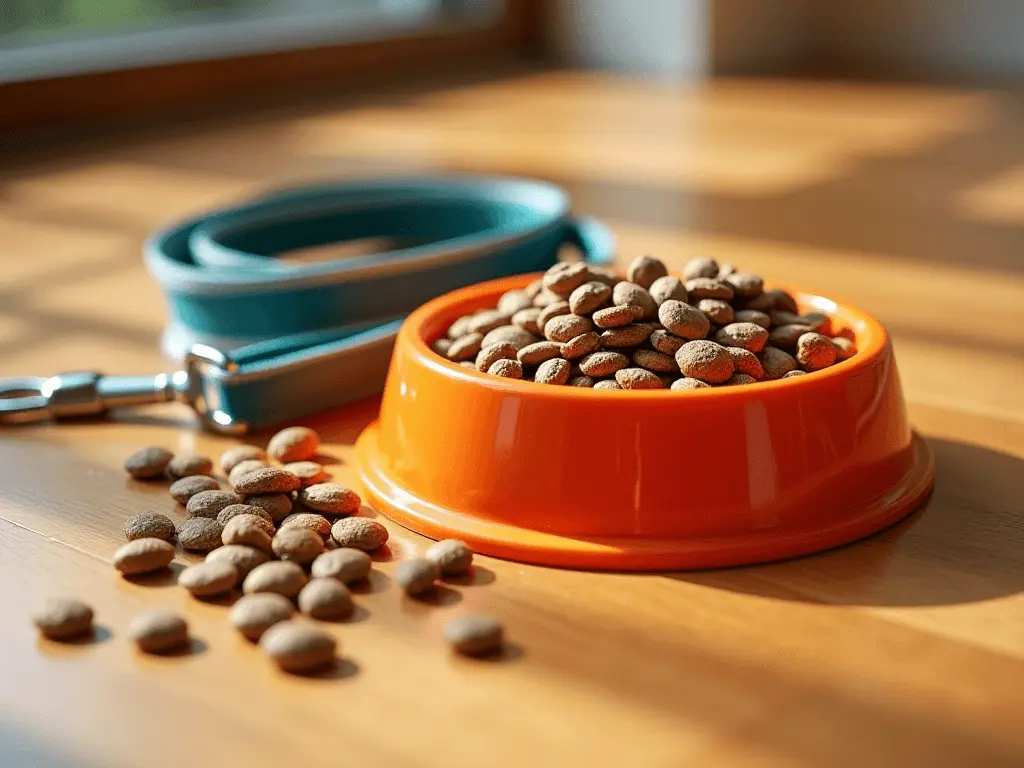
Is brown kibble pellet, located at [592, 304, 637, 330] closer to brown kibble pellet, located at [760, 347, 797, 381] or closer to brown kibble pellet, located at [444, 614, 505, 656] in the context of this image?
brown kibble pellet, located at [760, 347, 797, 381]

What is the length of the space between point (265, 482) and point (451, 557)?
0.15 meters

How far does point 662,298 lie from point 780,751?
0.35 metres

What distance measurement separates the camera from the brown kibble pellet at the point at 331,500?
2.81 ft

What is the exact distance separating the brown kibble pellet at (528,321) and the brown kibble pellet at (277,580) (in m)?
0.24

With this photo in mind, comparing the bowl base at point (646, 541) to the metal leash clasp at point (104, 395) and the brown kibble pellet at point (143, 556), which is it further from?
the metal leash clasp at point (104, 395)

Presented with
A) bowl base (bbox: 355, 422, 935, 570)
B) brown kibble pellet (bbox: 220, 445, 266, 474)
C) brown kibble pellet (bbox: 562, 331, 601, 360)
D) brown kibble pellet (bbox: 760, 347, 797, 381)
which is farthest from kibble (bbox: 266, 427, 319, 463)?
brown kibble pellet (bbox: 760, 347, 797, 381)

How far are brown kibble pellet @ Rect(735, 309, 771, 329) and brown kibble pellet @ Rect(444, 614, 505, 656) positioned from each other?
293 millimetres

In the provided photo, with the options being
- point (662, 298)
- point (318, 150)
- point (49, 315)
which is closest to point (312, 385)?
point (662, 298)

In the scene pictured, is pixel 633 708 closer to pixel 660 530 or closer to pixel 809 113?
pixel 660 530

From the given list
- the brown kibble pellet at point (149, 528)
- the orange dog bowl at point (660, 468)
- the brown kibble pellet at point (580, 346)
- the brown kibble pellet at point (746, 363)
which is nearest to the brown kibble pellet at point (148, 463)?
the brown kibble pellet at point (149, 528)

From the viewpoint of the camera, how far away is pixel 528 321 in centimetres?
89

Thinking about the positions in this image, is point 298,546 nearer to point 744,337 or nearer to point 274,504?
point 274,504

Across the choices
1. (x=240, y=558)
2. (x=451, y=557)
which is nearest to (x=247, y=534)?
(x=240, y=558)

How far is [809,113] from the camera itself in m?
2.73
